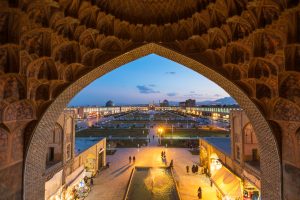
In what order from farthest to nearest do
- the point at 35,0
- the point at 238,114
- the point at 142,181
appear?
the point at 142,181, the point at 238,114, the point at 35,0

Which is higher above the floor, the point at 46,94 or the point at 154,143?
the point at 46,94

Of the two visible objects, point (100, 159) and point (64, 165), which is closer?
point (64, 165)

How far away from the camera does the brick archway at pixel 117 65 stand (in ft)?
22.8

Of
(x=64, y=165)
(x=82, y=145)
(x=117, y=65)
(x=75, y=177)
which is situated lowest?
(x=75, y=177)

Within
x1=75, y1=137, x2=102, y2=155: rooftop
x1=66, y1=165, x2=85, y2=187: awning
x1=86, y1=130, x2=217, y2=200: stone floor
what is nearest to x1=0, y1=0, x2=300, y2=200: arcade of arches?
x1=66, y1=165, x2=85, y2=187: awning

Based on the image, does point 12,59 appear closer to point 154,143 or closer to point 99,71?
point 99,71

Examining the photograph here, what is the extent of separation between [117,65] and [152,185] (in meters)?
9.99

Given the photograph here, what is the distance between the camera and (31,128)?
7082 millimetres

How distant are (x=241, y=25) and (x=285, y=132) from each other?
11.7ft

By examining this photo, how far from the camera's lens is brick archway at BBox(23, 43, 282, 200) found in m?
6.95

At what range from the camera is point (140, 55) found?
29.4 feet

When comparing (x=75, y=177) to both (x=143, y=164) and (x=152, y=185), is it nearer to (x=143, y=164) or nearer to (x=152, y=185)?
(x=152, y=185)

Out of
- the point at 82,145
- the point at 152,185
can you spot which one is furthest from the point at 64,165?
the point at 82,145

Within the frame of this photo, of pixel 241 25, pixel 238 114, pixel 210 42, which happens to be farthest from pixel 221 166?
pixel 241 25
